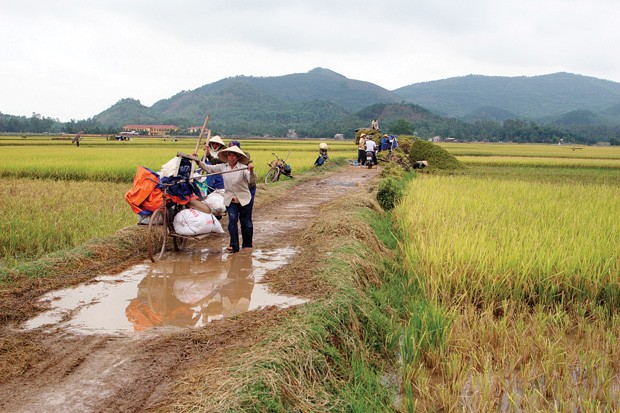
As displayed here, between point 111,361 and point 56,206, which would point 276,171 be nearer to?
point 56,206

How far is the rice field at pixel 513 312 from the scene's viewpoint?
328cm

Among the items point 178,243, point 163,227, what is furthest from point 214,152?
point 163,227

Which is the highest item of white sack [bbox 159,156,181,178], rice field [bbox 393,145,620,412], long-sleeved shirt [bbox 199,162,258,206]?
white sack [bbox 159,156,181,178]

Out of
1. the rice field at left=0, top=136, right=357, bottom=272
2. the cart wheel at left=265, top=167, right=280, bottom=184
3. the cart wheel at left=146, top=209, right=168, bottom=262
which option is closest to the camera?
the cart wheel at left=146, top=209, right=168, bottom=262

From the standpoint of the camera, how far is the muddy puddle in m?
3.90

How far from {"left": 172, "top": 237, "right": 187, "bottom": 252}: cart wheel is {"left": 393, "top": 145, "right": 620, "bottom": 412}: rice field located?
2680 mm

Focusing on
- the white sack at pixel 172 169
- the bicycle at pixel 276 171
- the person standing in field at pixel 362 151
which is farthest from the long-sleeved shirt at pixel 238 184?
the person standing in field at pixel 362 151

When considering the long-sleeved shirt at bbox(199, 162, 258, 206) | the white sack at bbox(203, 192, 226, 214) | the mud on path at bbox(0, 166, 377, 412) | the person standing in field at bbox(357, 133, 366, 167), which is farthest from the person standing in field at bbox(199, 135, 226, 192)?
the person standing in field at bbox(357, 133, 366, 167)

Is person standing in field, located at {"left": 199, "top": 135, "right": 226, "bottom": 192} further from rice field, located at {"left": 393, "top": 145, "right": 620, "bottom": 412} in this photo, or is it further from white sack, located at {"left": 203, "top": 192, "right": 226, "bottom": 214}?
rice field, located at {"left": 393, "top": 145, "right": 620, "bottom": 412}

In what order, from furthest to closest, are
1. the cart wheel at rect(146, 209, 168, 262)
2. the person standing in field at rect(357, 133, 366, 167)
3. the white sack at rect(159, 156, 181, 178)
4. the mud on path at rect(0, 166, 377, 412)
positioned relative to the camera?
the person standing in field at rect(357, 133, 366, 167), the white sack at rect(159, 156, 181, 178), the cart wheel at rect(146, 209, 168, 262), the mud on path at rect(0, 166, 377, 412)

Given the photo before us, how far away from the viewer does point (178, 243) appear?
629cm

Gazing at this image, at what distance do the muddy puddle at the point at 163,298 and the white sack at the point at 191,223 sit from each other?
1.08ft

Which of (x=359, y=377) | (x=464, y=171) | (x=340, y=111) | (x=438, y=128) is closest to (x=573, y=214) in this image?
(x=359, y=377)

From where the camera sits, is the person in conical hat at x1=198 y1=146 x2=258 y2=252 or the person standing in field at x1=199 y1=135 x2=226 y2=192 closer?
the person in conical hat at x1=198 y1=146 x2=258 y2=252
